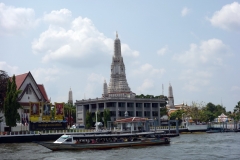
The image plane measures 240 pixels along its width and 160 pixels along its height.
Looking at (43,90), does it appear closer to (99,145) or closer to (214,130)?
(214,130)

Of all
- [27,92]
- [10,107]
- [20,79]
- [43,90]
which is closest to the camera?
[10,107]

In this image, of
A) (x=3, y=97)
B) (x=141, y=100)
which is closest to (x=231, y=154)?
(x=3, y=97)

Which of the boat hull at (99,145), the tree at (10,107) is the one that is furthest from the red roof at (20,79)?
the boat hull at (99,145)

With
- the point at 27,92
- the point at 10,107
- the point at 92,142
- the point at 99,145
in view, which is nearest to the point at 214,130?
the point at 27,92

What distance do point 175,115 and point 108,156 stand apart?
8316 cm

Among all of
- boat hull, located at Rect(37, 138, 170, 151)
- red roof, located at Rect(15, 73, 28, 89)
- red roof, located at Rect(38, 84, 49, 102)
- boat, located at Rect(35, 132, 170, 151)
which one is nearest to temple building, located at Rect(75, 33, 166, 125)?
red roof, located at Rect(38, 84, 49, 102)

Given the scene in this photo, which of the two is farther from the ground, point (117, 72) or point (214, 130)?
point (117, 72)

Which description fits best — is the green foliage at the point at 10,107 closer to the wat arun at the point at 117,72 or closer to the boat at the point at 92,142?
the boat at the point at 92,142

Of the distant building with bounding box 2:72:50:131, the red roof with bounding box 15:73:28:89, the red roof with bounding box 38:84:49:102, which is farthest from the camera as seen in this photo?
the red roof with bounding box 38:84:49:102

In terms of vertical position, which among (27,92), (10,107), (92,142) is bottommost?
(92,142)

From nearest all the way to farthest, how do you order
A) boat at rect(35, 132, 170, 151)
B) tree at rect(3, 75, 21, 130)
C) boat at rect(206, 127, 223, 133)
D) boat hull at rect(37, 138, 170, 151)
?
boat hull at rect(37, 138, 170, 151)
boat at rect(35, 132, 170, 151)
tree at rect(3, 75, 21, 130)
boat at rect(206, 127, 223, 133)

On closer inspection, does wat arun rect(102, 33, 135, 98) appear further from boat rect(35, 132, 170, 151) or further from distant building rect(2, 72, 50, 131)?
boat rect(35, 132, 170, 151)

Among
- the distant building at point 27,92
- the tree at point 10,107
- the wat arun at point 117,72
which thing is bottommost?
the tree at point 10,107

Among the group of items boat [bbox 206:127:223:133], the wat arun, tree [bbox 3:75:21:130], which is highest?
the wat arun
